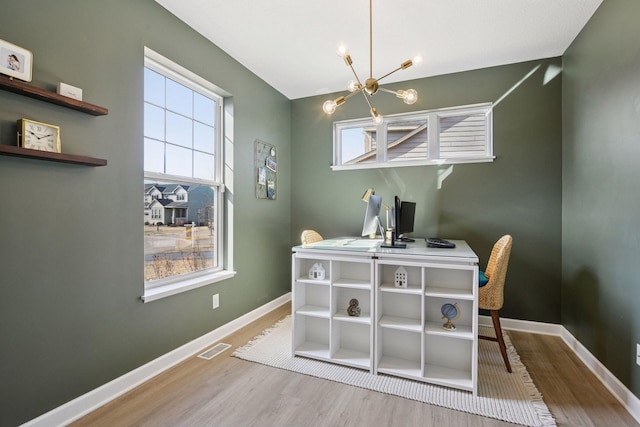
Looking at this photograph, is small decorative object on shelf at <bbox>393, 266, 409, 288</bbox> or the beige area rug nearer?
the beige area rug

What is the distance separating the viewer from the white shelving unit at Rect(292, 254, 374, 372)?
7.76ft

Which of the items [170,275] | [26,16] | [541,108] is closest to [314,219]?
[170,275]

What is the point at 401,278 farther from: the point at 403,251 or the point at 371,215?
the point at 371,215

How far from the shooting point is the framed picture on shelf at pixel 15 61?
141 centimetres

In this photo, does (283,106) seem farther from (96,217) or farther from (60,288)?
(60,288)

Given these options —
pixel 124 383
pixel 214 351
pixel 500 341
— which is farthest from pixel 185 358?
pixel 500 341

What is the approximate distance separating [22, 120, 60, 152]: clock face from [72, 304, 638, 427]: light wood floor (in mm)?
1559

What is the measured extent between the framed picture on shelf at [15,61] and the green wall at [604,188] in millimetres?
3433

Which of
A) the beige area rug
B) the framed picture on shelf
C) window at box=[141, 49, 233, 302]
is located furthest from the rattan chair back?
the framed picture on shelf

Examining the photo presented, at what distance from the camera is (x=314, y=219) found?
402 centimetres

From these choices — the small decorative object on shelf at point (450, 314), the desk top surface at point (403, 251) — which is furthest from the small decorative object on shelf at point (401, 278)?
the small decorative object on shelf at point (450, 314)

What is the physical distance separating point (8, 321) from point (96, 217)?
0.66 metres

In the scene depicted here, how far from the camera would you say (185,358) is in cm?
246

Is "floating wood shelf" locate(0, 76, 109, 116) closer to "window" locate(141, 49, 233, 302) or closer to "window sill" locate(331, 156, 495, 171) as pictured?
"window" locate(141, 49, 233, 302)
